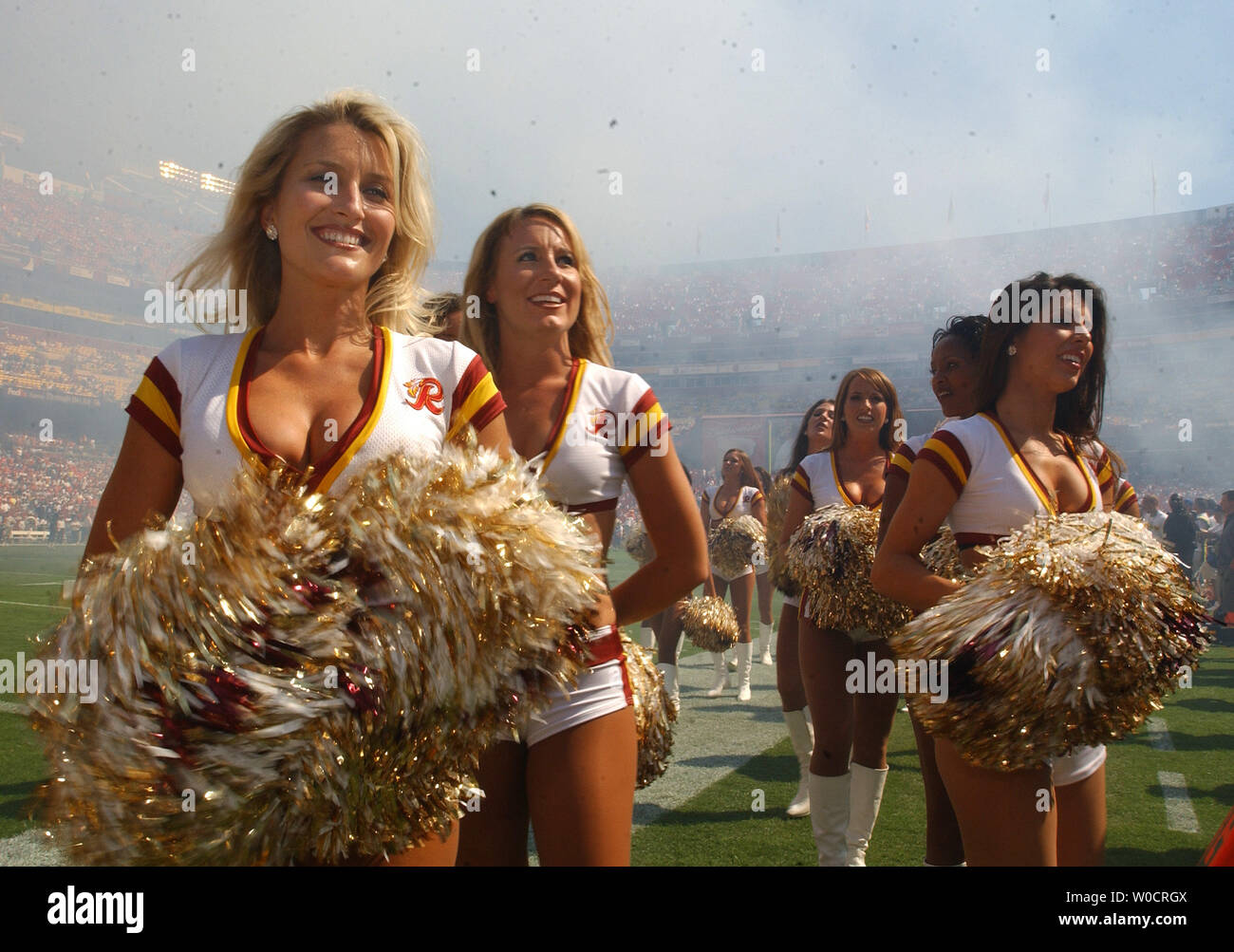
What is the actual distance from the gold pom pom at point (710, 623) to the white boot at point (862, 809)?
10.2 feet

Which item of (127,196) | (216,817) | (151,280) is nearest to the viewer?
(216,817)

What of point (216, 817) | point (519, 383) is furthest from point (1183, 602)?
point (216, 817)

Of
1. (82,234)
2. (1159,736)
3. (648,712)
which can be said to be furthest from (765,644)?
(82,234)

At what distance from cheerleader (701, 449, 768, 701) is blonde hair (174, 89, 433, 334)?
5.48 metres

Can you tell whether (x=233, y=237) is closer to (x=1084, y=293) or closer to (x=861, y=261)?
(x=1084, y=293)

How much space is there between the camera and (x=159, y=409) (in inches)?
53.8

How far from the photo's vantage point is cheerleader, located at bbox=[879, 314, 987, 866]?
2498 millimetres

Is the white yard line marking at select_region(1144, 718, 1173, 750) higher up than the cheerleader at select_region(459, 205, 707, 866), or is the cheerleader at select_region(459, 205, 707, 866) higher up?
the cheerleader at select_region(459, 205, 707, 866)

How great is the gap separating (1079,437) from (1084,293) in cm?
31

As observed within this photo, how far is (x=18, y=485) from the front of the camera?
85.3ft

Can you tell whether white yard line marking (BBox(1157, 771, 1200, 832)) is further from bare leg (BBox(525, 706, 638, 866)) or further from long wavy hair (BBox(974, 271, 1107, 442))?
bare leg (BBox(525, 706, 638, 866))

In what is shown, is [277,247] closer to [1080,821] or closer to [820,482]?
[1080,821]

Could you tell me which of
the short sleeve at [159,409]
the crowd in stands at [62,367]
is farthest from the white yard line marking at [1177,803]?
the crowd in stands at [62,367]

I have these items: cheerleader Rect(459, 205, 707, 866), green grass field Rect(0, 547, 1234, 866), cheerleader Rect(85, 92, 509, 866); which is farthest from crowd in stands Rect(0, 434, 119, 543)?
cheerleader Rect(85, 92, 509, 866)
